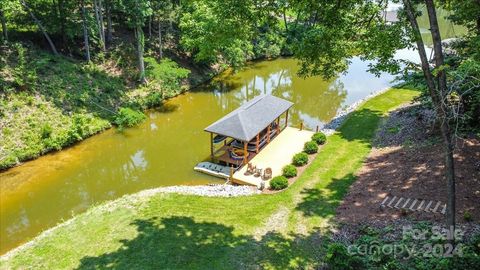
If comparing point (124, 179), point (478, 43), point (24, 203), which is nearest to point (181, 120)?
point (124, 179)

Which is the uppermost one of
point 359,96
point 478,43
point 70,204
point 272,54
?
point 478,43

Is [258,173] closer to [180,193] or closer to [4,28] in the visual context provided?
[180,193]

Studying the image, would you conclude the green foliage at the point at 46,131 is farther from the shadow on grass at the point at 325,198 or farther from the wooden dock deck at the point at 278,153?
the shadow on grass at the point at 325,198

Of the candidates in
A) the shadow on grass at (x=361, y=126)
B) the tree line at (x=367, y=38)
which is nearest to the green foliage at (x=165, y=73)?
the shadow on grass at (x=361, y=126)

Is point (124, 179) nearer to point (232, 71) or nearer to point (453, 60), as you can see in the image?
point (453, 60)

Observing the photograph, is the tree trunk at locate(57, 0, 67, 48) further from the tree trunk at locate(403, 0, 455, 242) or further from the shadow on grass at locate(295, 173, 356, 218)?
the tree trunk at locate(403, 0, 455, 242)

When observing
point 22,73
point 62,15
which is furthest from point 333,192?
point 62,15
